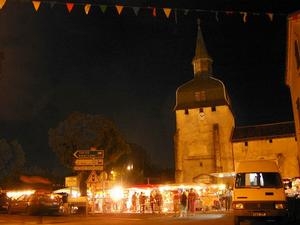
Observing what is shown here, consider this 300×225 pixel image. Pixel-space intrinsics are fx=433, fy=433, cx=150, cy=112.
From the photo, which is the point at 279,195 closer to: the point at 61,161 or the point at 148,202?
the point at 148,202

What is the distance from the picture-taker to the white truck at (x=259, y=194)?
17125 millimetres

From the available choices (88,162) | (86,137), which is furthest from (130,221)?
(86,137)

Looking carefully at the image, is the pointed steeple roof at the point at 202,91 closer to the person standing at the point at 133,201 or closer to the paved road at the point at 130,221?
the person standing at the point at 133,201

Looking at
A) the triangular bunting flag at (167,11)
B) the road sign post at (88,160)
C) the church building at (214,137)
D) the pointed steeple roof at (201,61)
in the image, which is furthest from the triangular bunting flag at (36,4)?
the pointed steeple roof at (201,61)

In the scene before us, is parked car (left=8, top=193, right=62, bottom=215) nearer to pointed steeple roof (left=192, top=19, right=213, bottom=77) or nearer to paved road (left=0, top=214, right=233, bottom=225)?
paved road (left=0, top=214, right=233, bottom=225)

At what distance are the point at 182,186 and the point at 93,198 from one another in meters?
7.07

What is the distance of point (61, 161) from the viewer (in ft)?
167

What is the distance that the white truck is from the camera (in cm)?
1712

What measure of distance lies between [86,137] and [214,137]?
25.6 m

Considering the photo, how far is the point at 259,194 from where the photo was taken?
1744 centimetres

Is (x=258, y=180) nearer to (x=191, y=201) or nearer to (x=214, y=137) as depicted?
(x=191, y=201)

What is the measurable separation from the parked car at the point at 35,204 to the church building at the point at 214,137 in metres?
38.9

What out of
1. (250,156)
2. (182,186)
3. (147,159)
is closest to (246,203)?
(182,186)

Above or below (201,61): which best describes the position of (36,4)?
below
